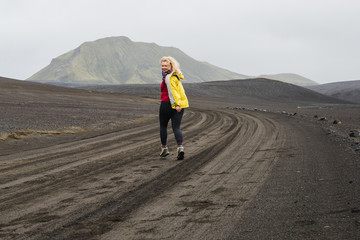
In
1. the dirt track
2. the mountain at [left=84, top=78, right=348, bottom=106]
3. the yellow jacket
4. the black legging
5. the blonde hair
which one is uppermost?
the mountain at [left=84, top=78, right=348, bottom=106]

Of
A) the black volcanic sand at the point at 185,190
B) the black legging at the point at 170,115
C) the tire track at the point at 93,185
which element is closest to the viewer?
the black volcanic sand at the point at 185,190

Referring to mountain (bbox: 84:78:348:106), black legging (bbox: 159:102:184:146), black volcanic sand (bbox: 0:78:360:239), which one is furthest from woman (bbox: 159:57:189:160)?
mountain (bbox: 84:78:348:106)

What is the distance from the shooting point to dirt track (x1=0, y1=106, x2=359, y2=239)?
3188mm

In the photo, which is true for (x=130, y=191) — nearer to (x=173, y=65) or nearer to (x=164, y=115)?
(x=164, y=115)

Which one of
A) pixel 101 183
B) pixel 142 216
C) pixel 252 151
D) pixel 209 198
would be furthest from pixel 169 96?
pixel 142 216

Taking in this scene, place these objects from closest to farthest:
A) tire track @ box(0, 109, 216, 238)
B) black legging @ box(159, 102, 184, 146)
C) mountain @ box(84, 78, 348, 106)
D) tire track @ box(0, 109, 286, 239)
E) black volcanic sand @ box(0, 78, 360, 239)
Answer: black volcanic sand @ box(0, 78, 360, 239)
tire track @ box(0, 109, 286, 239)
tire track @ box(0, 109, 216, 238)
black legging @ box(159, 102, 184, 146)
mountain @ box(84, 78, 348, 106)

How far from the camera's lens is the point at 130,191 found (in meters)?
4.47

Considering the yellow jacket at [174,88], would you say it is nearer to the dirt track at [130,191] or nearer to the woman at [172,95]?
the woman at [172,95]

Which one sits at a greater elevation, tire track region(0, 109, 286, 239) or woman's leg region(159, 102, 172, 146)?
woman's leg region(159, 102, 172, 146)

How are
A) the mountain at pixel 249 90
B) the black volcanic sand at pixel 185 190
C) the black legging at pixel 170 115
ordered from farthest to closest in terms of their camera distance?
the mountain at pixel 249 90
the black legging at pixel 170 115
the black volcanic sand at pixel 185 190

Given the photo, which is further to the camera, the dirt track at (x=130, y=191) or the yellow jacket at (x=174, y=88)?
the yellow jacket at (x=174, y=88)

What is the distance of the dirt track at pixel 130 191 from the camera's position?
3188 millimetres

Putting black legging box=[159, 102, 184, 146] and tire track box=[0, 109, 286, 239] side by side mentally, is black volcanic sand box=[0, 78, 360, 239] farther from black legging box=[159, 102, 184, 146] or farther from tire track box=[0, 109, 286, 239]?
black legging box=[159, 102, 184, 146]

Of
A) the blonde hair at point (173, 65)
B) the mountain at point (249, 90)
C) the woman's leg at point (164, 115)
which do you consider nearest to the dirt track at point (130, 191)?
the woman's leg at point (164, 115)
